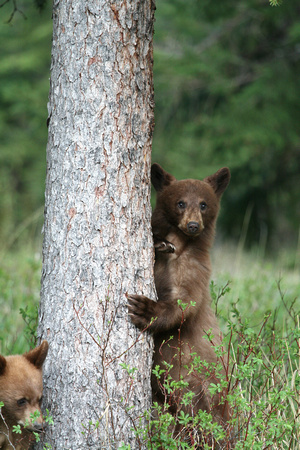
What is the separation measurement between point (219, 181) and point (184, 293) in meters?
1.20

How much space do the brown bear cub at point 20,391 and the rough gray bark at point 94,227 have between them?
0.33 ft

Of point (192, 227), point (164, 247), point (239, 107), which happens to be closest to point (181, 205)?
point (192, 227)

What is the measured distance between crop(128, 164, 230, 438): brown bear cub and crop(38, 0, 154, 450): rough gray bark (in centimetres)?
23

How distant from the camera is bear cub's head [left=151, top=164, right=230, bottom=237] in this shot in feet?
14.0

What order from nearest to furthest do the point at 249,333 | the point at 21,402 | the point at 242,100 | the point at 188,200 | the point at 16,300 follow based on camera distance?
the point at 249,333
the point at 21,402
the point at 188,200
the point at 16,300
the point at 242,100

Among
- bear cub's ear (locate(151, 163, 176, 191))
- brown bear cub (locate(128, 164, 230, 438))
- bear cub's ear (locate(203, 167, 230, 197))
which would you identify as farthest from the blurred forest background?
brown bear cub (locate(128, 164, 230, 438))

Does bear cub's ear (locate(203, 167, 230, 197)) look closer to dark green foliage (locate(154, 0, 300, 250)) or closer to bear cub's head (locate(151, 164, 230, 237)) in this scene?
bear cub's head (locate(151, 164, 230, 237))

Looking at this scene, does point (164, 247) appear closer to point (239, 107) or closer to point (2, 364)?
point (2, 364)

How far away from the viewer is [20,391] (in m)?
3.38

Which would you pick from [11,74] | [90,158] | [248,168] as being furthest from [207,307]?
[11,74]

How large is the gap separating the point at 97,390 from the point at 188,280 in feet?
3.33

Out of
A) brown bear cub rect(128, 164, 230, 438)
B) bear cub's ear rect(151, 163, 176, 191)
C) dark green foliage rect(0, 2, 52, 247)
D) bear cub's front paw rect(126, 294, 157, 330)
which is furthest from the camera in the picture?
dark green foliage rect(0, 2, 52, 247)

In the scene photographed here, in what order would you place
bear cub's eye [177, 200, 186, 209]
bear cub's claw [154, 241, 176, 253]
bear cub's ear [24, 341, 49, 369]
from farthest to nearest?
bear cub's eye [177, 200, 186, 209]
bear cub's claw [154, 241, 176, 253]
bear cub's ear [24, 341, 49, 369]

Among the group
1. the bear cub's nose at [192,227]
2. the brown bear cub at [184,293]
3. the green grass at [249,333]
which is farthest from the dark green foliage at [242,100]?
the bear cub's nose at [192,227]
